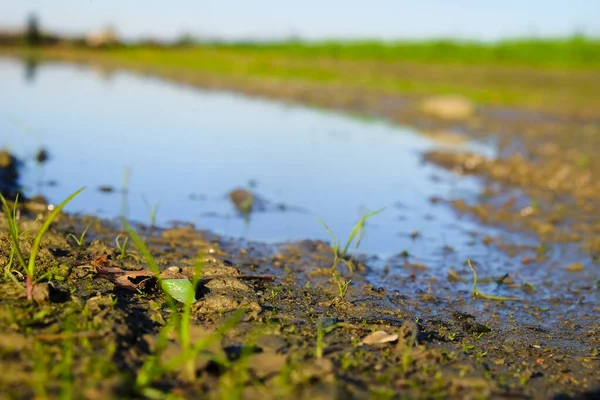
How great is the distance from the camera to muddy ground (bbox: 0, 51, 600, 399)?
5.81ft

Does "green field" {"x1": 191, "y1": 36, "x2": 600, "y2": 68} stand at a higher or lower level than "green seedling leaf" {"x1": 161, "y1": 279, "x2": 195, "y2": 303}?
higher

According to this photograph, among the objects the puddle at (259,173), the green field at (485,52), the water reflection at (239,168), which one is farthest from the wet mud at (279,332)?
the green field at (485,52)

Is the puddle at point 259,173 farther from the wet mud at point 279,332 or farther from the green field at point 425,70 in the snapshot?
the green field at point 425,70

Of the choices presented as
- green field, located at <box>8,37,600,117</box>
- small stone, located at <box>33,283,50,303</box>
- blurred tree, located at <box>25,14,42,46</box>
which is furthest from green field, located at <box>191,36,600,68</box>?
small stone, located at <box>33,283,50,303</box>

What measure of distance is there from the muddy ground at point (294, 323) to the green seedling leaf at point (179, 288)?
0.06 metres

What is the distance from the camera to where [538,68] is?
22078 mm

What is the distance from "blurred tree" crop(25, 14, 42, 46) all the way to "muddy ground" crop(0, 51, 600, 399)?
33.2 metres

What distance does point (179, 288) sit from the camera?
2.53 meters

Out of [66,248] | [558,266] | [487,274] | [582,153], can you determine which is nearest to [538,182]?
[582,153]

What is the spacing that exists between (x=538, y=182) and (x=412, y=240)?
2.96 meters

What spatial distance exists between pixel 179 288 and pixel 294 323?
20.0 inches

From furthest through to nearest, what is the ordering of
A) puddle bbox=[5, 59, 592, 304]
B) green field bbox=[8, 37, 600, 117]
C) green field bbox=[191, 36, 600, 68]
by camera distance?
1. green field bbox=[191, 36, 600, 68]
2. green field bbox=[8, 37, 600, 117]
3. puddle bbox=[5, 59, 592, 304]

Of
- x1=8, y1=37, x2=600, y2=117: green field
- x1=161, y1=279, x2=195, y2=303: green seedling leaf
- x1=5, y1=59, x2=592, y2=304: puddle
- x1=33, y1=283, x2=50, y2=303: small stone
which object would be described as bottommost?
x1=5, y1=59, x2=592, y2=304: puddle

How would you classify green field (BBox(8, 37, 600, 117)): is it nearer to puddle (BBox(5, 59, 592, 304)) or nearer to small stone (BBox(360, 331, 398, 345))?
puddle (BBox(5, 59, 592, 304))
